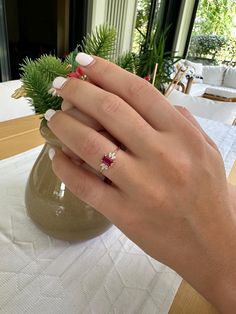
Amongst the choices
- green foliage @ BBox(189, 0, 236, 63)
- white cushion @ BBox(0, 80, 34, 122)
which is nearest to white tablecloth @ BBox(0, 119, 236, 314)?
white cushion @ BBox(0, 80, 34, 122)

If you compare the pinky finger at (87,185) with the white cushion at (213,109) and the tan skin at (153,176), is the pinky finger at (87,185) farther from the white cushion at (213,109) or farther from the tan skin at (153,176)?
the white cushion at (213,109)

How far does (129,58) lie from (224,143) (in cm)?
61

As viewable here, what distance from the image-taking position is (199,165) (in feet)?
0.80

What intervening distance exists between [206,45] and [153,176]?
4736 millimetres

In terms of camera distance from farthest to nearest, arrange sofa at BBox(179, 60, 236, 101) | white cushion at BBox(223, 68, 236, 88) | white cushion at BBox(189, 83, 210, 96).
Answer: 1. white cushion at BBox(223, 68, 236, 88)
2. sofa at BBox(179, 60, 236, 101)
3. white cushion at BBox(189, 83, 210, 96)

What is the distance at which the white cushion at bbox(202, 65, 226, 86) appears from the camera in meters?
3.96

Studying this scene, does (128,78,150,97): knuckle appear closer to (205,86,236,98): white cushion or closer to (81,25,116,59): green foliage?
(81,25,116,59): green foliage

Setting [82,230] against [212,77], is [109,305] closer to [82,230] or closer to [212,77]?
[82,230]

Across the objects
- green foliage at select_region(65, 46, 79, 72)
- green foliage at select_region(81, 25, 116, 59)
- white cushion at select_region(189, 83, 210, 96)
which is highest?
green foliage at select_region(81, 25, 116, 59)

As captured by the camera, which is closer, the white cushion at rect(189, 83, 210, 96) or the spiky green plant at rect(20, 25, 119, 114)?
the spiky green plant at rect(20, 25, 119, 114)

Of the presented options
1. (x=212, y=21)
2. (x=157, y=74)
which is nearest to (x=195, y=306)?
(x=157, y=74)

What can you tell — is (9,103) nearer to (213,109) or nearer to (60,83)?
(60,83)

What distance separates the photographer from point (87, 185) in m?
0.25

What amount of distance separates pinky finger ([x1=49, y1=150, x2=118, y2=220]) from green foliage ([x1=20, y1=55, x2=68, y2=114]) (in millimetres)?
86
